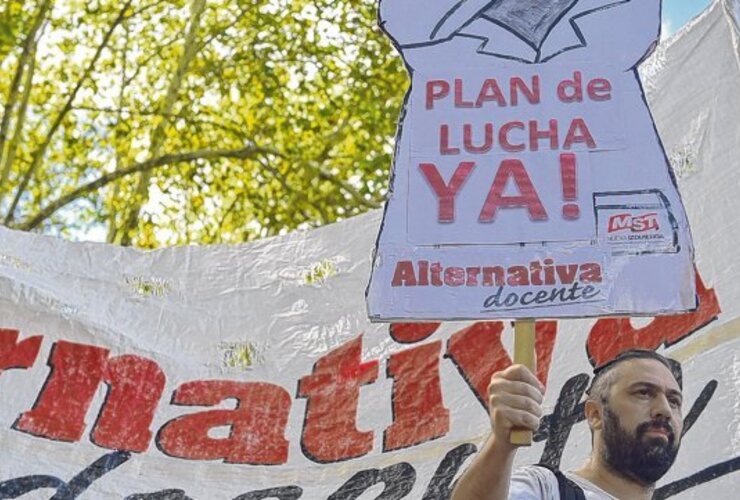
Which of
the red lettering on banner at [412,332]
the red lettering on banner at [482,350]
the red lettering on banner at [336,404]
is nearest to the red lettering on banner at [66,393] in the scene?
the red lettering on banner at [336,404]

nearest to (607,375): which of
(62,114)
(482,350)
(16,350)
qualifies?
(482,350)

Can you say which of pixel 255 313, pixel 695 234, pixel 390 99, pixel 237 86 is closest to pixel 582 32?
pixel 695 234

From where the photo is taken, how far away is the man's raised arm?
2.35 m

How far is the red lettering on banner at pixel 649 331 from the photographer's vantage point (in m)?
3.56

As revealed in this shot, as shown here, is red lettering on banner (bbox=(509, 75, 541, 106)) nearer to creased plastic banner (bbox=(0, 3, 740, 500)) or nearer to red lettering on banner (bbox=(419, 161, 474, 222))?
red lettering on banner (bbox=(419, 161, 474, 222))

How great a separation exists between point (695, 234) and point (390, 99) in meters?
4.69

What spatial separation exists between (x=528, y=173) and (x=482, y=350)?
1228mm

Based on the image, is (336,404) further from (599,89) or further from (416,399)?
(599,89)

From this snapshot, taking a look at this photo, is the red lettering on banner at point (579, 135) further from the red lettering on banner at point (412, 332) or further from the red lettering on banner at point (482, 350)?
the red lettering on banner at point (412, 332)

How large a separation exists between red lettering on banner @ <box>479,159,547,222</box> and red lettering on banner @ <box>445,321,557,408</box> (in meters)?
1.12

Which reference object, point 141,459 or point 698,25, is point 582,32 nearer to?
point 698,25

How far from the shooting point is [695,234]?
3670mm

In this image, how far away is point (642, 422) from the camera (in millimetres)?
2832

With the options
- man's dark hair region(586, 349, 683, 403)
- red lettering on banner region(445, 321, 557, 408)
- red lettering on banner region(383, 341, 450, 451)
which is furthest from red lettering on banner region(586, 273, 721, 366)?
man's dark hair region(586, 349, 683, 403)
